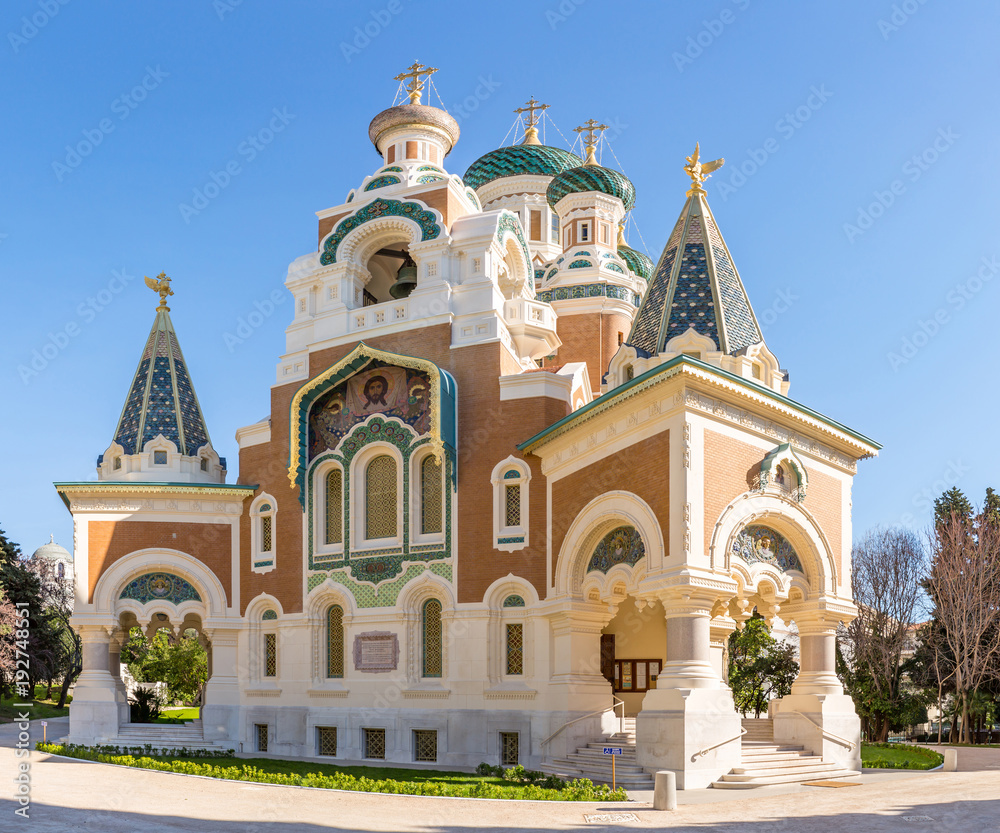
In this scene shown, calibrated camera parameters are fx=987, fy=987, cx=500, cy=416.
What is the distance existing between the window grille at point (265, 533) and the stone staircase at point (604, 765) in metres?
9.20

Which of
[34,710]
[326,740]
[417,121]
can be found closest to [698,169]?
[417,121]

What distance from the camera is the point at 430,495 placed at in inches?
838

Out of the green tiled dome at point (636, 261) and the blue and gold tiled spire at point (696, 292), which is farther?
the green tiled dome at point (636, 261)

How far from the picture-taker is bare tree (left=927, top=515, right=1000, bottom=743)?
1074 inches

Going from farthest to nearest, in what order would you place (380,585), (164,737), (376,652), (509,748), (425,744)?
(164,737)
(380,585)
(376,652)
(425,744)
(509,748)

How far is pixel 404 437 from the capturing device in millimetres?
21469

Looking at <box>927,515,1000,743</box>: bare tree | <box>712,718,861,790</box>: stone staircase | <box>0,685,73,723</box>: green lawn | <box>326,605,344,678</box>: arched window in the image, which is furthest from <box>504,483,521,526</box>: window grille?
<box>0,685,73,723</box>: green lawn

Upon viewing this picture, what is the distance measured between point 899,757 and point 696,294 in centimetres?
1010

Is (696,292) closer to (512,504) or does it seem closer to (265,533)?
(512,504)

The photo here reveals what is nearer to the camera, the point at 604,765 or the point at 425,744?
the point at 604,765

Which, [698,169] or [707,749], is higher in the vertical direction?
[698,169]

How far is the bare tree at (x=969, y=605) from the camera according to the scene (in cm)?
2728

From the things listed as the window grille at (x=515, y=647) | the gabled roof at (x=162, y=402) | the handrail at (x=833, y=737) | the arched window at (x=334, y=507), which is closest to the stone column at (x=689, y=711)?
the handrail at (x=833, y=737)

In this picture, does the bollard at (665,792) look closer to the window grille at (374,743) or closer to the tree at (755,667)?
Answer: the window grille at (374,743)
